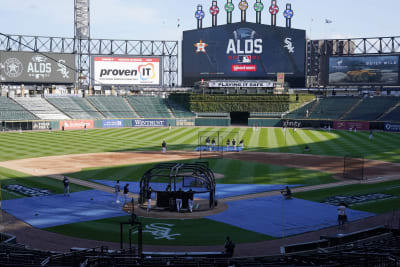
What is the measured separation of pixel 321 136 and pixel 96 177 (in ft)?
149

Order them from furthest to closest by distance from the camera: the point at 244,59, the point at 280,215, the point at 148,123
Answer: the point at 244,59 → the point at 148,123 → the point at 280,215

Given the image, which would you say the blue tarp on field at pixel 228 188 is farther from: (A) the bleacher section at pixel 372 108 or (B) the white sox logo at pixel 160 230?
(A) the bleacher section at pixel 372 108

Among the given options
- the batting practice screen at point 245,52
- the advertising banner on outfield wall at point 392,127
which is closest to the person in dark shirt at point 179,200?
the advertising banner on outfield wall at point 392,127

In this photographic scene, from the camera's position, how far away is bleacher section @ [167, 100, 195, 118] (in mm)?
98125

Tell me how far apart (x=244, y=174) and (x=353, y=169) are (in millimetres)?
10642

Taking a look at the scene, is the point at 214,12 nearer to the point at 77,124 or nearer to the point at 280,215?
the point at 77,124

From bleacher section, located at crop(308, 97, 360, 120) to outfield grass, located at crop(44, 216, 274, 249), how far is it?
70.5 metres

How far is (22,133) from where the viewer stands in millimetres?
75688

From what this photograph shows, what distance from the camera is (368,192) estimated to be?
3172 centimetres

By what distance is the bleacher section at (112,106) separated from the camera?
308 feet

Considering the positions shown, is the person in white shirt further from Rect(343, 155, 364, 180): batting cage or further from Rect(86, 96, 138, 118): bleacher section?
Rect(86, 96, 138, 118): bleacher section

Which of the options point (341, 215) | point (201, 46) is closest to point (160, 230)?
point (341, 215)

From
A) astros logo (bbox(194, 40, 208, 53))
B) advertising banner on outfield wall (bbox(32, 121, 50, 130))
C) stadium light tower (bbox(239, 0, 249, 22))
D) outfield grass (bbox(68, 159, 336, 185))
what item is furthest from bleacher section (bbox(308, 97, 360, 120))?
advertising banner on outfield wall (bbox(32, 121, 50, 130))

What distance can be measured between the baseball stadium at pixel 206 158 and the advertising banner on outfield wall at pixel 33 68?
23 centimetres
